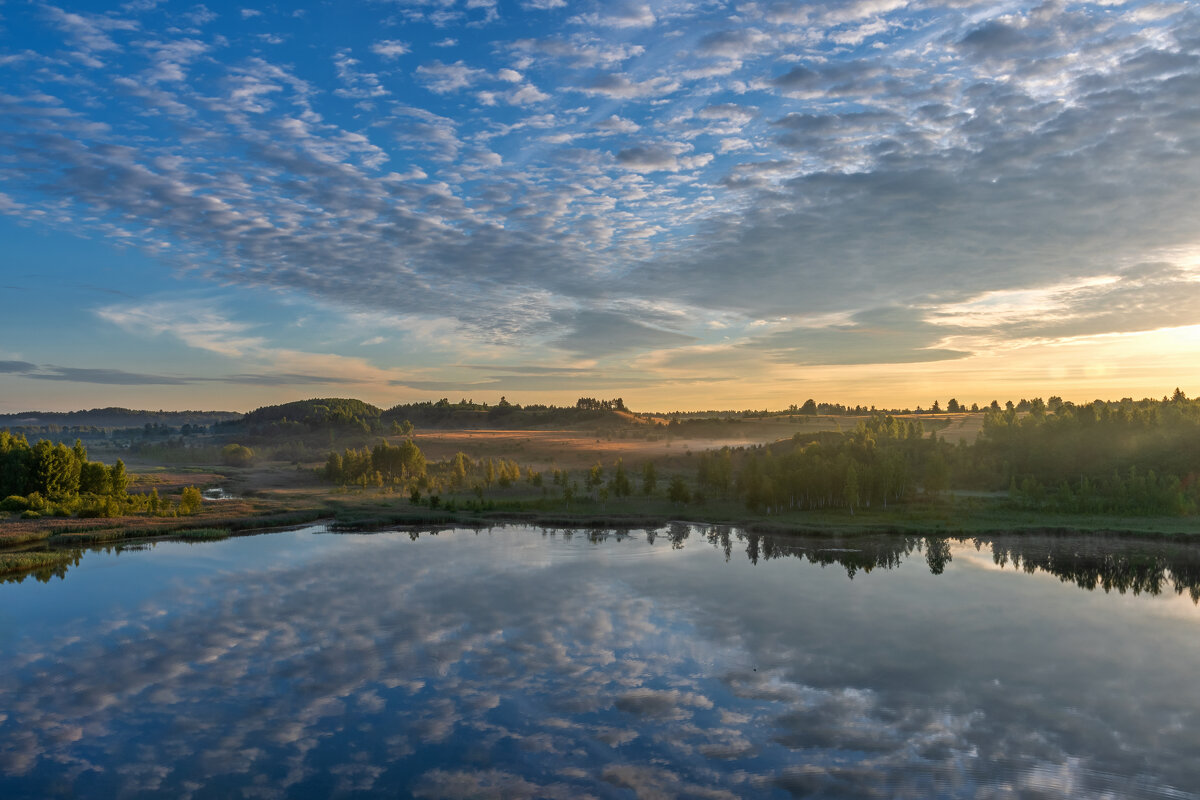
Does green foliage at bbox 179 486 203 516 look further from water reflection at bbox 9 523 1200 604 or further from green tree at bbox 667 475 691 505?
green tree at bbox 667 475 691 505

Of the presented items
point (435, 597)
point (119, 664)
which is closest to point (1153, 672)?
point (435, 597)

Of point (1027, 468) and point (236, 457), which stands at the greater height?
point (1027, 468)

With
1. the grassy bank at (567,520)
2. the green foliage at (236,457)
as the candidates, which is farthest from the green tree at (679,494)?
the green foliage at (236,457)

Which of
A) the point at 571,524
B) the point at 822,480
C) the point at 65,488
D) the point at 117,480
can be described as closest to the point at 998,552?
the point at 822,480

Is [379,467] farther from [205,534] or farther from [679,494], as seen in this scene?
[679,494]

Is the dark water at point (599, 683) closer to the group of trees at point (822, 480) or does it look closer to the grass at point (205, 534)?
the grass at point (205, 534)

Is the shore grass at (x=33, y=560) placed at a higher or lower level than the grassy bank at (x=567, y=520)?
lower

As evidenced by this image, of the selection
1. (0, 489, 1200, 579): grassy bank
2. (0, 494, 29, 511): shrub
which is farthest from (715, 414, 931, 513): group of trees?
(0, 494, 29, 511): shrub

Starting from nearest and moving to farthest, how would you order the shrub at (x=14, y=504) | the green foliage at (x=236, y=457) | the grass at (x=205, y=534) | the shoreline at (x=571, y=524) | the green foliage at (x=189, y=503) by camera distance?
the shoreline at (x=571, y=524) < the grass at (x=205, y=534) < the shrub at (x=14, y=504) < the green foliage at (x=189, y=503) < the green foliage at (x=236, y=457)

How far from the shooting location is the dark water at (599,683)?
19.6 m

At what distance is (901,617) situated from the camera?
3691cm

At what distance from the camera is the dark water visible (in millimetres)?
19578

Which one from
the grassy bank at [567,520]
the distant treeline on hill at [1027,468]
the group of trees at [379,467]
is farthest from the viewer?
the group of trees at [379,467]

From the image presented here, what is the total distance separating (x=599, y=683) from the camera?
2656 cm
